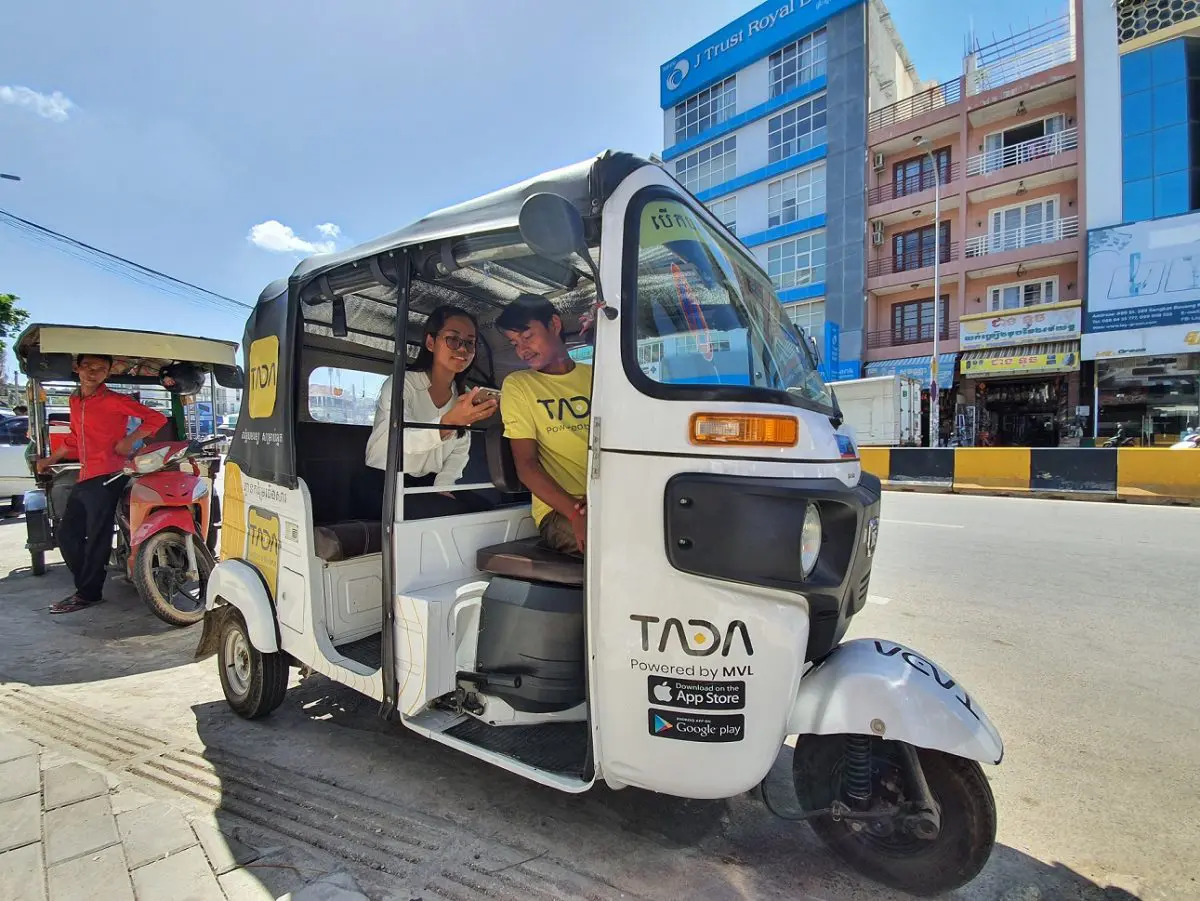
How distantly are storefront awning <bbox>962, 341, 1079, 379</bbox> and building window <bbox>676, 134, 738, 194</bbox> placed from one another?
14.6 metres

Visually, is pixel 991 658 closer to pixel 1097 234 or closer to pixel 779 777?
pixel 779 777

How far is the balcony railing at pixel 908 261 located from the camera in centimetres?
2494

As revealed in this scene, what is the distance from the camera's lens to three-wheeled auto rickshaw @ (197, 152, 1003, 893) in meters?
1.88

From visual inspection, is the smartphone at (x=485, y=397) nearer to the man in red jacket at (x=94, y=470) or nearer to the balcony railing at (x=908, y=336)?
the man in red jacket at (x=94, y=470)

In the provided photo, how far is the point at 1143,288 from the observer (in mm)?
20062

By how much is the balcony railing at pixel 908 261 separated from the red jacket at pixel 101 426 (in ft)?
88.1

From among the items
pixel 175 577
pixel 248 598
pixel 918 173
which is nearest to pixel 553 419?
pixel 248 598

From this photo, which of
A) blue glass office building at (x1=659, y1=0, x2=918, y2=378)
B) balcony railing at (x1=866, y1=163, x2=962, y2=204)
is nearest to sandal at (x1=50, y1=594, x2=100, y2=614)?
blue glass office building at (x1=659, y1=0, x2=918, y2=378)

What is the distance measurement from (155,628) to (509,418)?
4.19 metres

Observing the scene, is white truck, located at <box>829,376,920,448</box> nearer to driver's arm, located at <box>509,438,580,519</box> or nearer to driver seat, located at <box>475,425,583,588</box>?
driver seat, located at <box>475,425,583,588</box>

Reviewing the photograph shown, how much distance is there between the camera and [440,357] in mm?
3385

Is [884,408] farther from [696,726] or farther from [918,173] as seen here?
[696,726]

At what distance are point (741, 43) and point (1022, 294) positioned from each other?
1774 centimetres

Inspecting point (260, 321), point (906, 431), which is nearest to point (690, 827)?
point (260, 321)
